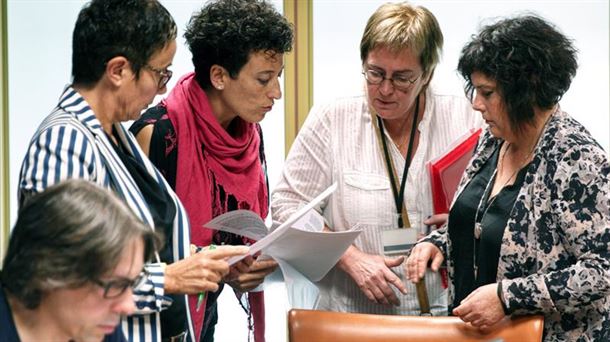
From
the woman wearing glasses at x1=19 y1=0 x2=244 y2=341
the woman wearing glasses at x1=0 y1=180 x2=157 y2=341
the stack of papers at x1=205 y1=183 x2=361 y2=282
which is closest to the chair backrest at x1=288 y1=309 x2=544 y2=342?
the stack of papers at x1=205 y1=183 x2=361 y2=282

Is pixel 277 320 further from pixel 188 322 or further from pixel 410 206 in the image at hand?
pixel 188 322

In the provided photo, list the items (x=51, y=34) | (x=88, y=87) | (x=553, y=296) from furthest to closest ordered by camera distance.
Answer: (x=51, y=34), (x=553, y=296), (x=88, y=87)

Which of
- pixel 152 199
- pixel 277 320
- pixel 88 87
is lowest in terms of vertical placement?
pixel 277 320

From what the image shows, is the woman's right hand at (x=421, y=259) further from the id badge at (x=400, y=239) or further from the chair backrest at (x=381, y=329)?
the chair backrest at (x=381, y=329)

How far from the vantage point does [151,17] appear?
2.09m

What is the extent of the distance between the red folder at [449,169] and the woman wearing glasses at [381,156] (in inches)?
1.5

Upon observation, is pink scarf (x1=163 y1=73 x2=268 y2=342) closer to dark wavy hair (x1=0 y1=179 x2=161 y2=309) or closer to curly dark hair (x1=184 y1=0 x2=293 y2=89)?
curly dark hair (x1=184 y1=0 x2=293 y2=89)

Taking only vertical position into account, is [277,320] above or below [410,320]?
below

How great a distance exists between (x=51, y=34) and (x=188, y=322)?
2675 mm

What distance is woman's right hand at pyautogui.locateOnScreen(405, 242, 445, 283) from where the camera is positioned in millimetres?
2609

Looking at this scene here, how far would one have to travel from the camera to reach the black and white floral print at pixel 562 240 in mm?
2188

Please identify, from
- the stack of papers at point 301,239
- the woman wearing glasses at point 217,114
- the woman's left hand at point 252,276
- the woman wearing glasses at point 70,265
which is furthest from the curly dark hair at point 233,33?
the woman wearing glasses at point 70,265

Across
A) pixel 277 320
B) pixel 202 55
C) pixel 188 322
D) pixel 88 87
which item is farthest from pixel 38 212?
pixel 277 320

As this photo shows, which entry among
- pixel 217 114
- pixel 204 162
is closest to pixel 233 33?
pixel 217 114
